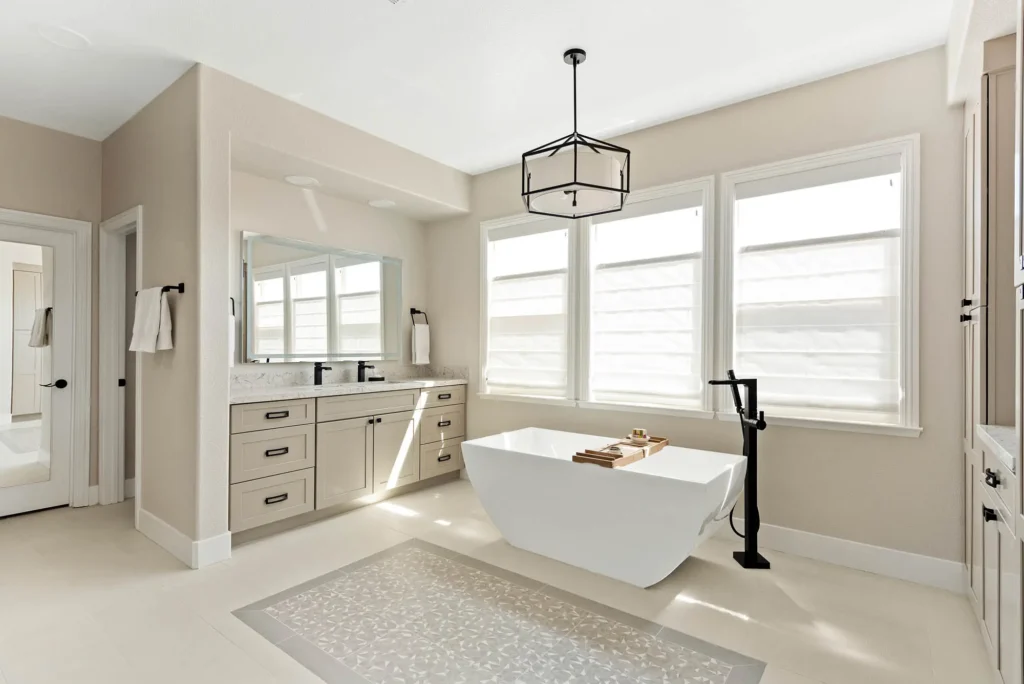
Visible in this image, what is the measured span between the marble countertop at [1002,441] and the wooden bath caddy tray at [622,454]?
1.49 metres

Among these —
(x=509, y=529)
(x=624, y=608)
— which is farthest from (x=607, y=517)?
(x=509, y=529)

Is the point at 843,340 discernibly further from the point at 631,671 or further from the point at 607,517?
the point at 631,671

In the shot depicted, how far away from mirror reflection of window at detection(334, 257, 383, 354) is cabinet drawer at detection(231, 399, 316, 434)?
98 cm

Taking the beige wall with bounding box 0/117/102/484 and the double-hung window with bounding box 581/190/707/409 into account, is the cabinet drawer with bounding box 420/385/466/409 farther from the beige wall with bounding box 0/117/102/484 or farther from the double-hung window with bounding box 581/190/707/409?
the beige wall with bounding box 0/117/102/484

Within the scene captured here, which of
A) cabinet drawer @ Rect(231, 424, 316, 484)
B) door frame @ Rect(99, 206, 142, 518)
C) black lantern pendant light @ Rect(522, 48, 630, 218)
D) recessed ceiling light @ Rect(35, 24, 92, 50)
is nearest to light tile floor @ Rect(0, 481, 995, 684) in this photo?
cabinet drawer @ Rect(231, 424, 316, 484)

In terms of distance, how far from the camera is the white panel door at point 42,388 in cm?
370

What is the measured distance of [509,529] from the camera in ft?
10.5

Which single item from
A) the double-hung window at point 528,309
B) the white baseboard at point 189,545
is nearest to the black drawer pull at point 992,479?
the double-hung window at point 528,309

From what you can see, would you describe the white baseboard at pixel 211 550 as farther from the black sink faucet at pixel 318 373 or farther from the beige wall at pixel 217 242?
the black sink faucet at pixel 318 373

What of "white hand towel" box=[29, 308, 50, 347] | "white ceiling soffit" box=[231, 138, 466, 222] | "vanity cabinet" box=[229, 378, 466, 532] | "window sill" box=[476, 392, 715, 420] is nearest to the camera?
"vanity cabinet" box=[229, 378, 466, 532]

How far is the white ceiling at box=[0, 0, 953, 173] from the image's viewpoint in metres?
2.47

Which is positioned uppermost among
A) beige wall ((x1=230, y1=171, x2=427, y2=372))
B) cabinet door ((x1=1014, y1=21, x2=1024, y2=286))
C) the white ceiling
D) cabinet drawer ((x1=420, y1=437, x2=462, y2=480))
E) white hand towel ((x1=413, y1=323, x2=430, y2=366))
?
the white ceiling

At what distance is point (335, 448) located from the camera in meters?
3.72

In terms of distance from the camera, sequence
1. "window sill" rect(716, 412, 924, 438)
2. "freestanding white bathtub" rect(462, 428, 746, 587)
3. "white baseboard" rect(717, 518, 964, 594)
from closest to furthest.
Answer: "freestanding white bathtub" rect(462, 428, 746, 587) → "white baseboard" rect(717, 518, 964, 594) → "window sill" rect(716, 412, 924, 438)
